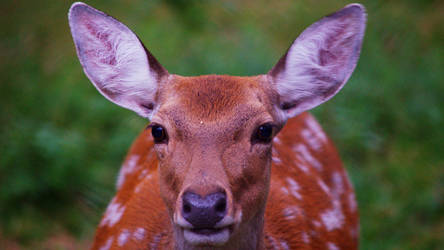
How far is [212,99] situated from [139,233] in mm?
1085

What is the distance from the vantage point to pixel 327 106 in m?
6.92

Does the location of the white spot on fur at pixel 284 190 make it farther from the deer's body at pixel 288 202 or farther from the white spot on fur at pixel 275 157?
the white spot on fur at pixel 275 157

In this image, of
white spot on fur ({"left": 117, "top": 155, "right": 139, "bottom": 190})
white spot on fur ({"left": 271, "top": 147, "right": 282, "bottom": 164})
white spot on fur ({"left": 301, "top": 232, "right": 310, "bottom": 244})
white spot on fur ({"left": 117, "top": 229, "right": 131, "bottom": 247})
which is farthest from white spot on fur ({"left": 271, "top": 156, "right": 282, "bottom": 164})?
white spot on fur ({"left": 117, "top": 229, "right": 131, "bottom": 247})

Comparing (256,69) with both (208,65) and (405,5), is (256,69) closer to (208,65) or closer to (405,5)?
(208,65)

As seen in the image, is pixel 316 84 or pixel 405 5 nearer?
pixel 316 84

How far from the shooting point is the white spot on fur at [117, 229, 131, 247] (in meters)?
3.62

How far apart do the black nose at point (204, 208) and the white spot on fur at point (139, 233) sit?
99cm

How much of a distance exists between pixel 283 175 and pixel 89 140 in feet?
8.86

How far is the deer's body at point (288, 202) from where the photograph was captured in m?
3.62

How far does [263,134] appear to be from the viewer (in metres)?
3.01

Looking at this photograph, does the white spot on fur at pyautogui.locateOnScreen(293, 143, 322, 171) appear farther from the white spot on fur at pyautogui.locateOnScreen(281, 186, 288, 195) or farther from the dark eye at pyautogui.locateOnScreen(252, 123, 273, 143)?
the dark eye at pyautogui.locateOnScreen(252, 123, 273, 143)

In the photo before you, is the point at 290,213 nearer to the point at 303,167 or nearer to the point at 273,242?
the point at 273,242

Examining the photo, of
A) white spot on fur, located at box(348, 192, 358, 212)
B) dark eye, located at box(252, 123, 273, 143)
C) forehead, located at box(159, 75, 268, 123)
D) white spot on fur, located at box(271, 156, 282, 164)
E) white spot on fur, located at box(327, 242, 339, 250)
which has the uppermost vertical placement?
forehead, located at box(159, 75, 268, 123)

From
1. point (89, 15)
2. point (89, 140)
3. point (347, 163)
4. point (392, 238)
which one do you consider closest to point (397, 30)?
point (347, 163)
